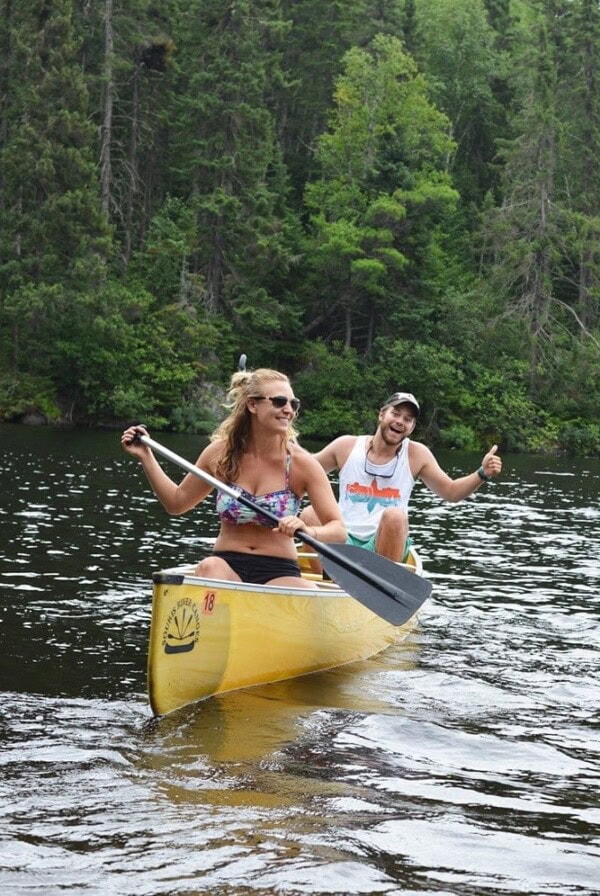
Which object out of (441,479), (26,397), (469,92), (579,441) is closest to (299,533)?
(441,479)

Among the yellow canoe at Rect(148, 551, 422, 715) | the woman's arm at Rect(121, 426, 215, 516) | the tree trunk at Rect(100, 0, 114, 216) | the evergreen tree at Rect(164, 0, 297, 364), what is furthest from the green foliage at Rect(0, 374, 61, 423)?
the woman's arm at Rect(121, 426, 215, 516)

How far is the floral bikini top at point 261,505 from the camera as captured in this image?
6691 millimetres

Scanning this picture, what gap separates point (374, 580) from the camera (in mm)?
7195

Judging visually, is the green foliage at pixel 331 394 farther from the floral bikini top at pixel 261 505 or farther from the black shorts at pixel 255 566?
the floral bikini top at pixel 261 505

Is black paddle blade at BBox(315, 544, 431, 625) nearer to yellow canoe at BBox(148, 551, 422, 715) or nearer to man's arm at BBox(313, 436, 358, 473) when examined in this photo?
yellow canoe at BBox(148, 551, 422, 715)

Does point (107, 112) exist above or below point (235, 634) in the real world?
above

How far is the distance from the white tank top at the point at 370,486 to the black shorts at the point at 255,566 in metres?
1.96

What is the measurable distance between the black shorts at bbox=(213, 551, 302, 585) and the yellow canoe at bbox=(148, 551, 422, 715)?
168mm

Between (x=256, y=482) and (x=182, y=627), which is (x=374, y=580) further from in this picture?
(x=182, y=627)

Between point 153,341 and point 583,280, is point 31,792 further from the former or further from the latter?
point 583,280

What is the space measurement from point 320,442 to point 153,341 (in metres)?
6.31

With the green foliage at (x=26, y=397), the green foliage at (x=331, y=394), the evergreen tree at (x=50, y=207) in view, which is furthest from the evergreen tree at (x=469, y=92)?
the green foliage at (x=26, y=397)

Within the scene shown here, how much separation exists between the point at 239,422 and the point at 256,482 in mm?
339

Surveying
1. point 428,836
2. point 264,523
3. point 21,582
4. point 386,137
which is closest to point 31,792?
point 428,836
